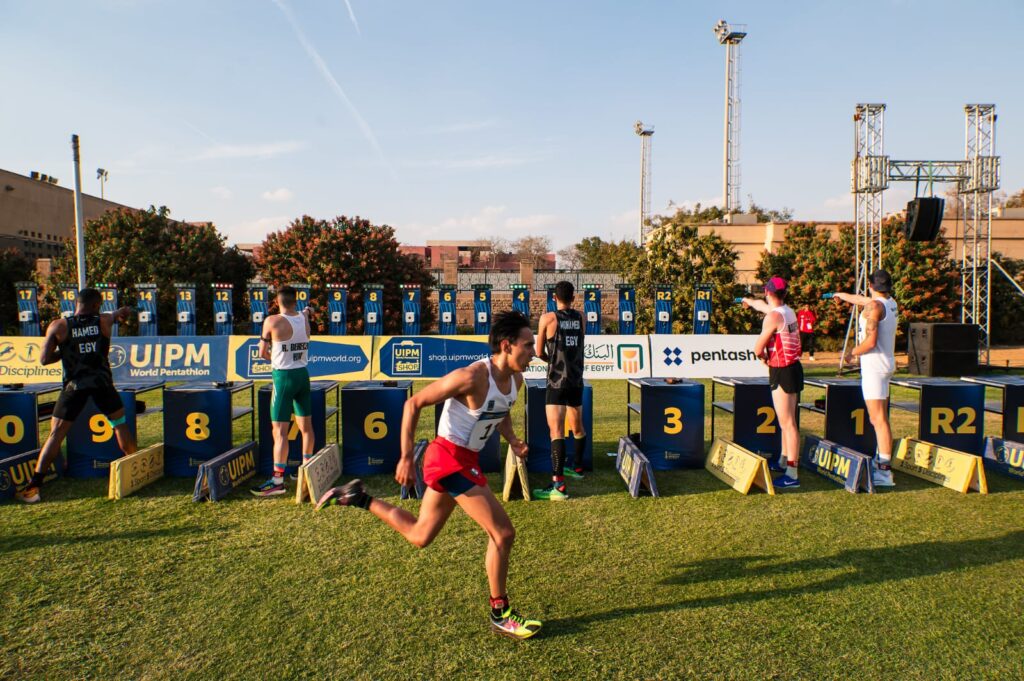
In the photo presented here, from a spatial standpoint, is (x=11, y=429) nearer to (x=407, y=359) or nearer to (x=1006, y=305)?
(x=407, y=359)

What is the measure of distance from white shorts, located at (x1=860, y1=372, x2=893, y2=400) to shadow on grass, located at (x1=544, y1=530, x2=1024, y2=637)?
1548 millimetres

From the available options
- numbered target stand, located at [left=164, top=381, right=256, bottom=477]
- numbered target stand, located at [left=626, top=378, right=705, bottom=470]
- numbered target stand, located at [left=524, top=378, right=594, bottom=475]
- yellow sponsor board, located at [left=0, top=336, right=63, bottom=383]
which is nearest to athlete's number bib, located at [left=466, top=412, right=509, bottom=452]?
numbered target stand, located at [left=524, top=378, right=594, bottom=475]

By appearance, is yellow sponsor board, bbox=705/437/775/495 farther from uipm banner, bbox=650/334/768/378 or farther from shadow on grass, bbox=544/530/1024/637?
uipm banner, bbox=650/334/768/378

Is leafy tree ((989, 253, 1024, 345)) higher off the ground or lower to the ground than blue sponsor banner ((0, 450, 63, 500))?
A: higher

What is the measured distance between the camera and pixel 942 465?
5.94 m

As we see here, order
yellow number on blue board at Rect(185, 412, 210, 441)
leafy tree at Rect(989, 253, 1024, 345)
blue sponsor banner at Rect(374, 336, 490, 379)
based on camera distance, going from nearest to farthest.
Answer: yellow number on blue board at Rect(185, 412, 210, 441)
blue sponsor banner at Rect(374, 336, 490, 379)
leafy tree at Rect(989, 253, 1024, 345)

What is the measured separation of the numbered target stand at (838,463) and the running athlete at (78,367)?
6709 mm

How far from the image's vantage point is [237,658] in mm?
3043

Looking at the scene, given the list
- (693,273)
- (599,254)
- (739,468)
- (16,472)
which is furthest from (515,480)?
(599,254)

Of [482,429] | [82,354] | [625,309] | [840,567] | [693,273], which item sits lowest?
[840,567]

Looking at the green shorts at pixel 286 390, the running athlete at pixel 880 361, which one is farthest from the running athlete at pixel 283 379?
the running athlete at pixel 880 361

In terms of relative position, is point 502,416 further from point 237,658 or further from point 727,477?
point 727,477

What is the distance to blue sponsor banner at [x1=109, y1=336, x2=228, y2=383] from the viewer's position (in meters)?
13.2

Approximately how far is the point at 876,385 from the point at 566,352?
286 centimetres
